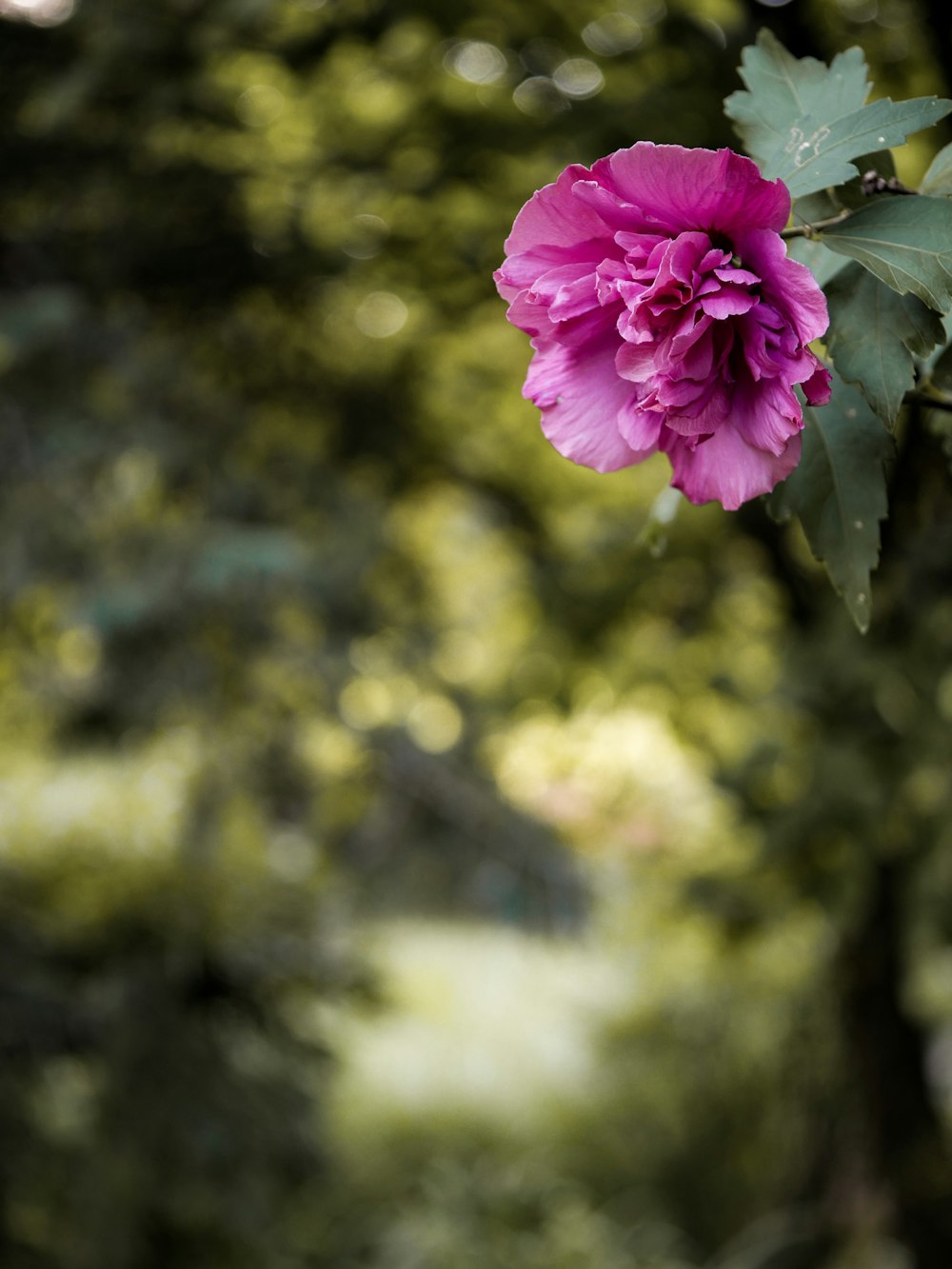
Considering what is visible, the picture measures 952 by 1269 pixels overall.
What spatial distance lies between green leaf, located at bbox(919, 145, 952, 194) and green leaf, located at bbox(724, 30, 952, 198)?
0.03 metres

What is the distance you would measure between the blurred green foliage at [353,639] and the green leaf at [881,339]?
0.47 m

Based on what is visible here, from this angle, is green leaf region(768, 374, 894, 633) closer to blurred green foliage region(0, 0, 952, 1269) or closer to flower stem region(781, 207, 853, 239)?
flower stem region(781, 207, 853, 239)

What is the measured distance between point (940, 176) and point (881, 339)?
2.5 inches

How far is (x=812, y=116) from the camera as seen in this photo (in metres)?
0.37

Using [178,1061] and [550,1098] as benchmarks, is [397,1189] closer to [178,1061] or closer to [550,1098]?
[550,1098]

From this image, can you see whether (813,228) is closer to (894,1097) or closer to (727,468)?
(727,468)

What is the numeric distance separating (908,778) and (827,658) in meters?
0.19

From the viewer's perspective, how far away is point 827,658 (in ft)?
5.08

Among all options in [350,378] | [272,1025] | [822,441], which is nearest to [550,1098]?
[272,1025]

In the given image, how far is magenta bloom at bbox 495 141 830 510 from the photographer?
1.08ft

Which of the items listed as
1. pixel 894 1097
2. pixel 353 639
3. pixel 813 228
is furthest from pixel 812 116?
pixel 894 1097

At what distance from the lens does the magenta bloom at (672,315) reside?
328 mm

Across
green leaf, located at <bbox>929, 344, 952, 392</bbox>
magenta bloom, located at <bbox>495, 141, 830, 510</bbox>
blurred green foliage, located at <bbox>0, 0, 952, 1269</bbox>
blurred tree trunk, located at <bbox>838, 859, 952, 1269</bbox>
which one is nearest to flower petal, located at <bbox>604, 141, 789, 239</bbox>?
magenta bloom, located at <bbox>495, 141, 830, 510</bbox>

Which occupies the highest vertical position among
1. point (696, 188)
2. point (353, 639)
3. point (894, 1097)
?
point (696, 188)
